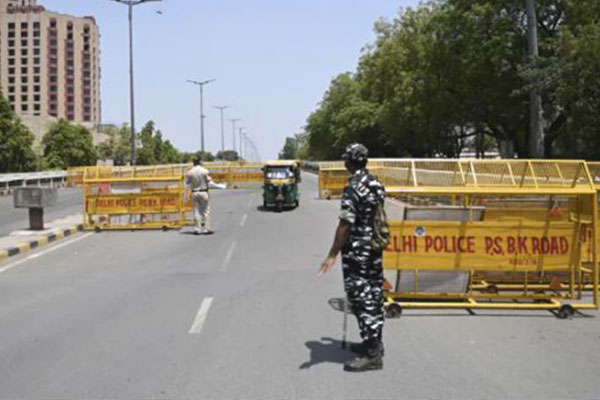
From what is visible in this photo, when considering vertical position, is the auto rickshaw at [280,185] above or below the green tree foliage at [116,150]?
below

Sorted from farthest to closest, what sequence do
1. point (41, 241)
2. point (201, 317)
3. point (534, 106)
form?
point (534, 106) < point (41, 241) < point (201, 317)

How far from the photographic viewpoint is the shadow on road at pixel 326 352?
5.99 m

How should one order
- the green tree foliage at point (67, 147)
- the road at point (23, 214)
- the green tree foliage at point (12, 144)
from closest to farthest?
1. the road at point (23, 214)
2. the green tree foliage at point (12, 144)
3. the green tree foliage at point (67, 147)

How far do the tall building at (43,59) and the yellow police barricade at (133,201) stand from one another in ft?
458

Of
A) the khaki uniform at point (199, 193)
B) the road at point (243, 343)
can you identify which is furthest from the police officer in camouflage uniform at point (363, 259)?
the khaki uniform at point (199, 193)

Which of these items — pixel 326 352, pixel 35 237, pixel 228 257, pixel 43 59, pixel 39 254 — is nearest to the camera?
pixel 326 352

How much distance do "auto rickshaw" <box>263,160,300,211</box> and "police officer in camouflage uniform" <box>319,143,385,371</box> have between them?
1942 cm

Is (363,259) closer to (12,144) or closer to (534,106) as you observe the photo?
(534,106)

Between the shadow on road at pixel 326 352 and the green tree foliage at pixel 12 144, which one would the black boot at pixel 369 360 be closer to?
the shadow on road at pixel 326 352

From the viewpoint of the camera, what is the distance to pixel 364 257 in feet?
19.0

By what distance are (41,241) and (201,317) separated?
8.97 meters

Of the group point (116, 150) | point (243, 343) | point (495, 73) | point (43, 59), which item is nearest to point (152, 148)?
point (116, 150)

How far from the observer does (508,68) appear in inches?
1522

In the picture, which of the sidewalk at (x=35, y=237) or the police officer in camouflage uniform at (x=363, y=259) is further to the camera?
the sidewalk at (x=35, y=237)
